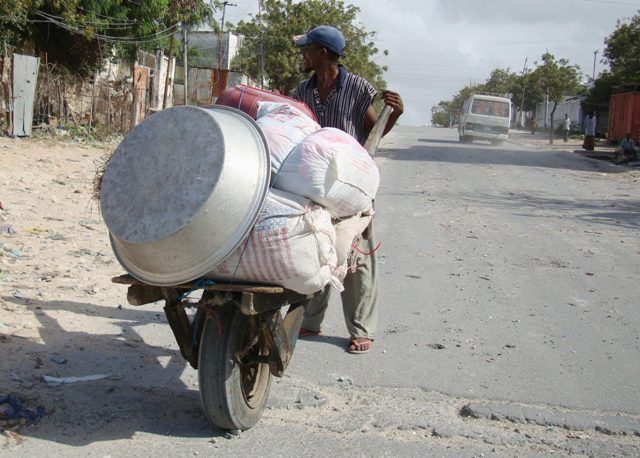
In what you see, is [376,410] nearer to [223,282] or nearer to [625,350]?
[223,282]

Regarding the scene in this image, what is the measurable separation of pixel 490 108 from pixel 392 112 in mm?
30370

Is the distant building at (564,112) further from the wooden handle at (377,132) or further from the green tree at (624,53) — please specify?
the wooden handle at (377,132)

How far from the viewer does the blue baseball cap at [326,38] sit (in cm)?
433

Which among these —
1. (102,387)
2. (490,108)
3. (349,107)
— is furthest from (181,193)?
(490,108)

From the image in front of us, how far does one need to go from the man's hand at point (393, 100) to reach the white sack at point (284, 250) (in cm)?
156

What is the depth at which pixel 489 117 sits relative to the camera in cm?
3334

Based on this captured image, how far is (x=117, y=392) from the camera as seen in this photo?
12.2 feet

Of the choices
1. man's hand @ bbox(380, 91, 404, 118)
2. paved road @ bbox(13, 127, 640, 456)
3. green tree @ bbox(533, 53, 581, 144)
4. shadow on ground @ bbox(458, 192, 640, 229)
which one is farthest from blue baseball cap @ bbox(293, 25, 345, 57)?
green tree @ bbox(533, 53, 581, 144)

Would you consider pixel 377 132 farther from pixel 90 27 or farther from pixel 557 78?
pixel 557 78

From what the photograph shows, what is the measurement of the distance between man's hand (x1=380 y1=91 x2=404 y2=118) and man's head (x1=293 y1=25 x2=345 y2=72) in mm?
380

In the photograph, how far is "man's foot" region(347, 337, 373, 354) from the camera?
4.61 meters

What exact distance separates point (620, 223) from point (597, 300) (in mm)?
4897

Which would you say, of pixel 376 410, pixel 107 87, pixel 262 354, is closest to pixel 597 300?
pixel 376 410

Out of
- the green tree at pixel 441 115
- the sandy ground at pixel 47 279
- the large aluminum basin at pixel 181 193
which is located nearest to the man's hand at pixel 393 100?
the large aluminum basin at pixel 181 193
